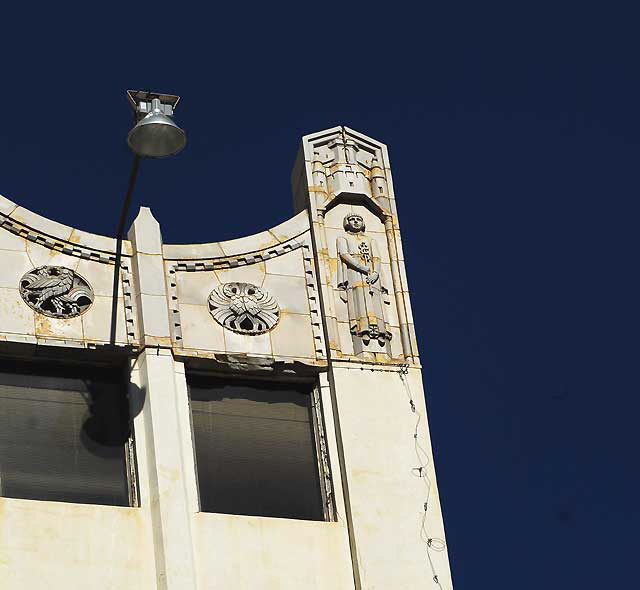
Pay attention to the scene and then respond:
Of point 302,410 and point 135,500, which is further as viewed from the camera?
Result: point 302,410

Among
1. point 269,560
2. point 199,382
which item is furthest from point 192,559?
point 199,382

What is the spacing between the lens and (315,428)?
1147 inches

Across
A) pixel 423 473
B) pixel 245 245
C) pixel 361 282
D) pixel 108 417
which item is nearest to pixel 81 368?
pixel 108 417

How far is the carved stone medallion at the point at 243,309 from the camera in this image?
2936 cm

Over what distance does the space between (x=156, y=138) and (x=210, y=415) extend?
423 centimetres

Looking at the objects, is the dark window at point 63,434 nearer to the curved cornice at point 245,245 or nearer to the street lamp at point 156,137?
the curved cornice at point 245,245

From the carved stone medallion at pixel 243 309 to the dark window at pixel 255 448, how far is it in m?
0.80

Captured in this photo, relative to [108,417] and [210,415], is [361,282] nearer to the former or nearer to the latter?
[210,415]

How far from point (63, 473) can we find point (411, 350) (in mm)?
5444

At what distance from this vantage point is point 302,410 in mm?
29406

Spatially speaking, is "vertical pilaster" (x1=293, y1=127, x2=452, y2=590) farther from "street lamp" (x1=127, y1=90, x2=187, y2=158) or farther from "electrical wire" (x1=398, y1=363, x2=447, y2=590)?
"street lamp" (x1=127, y1=90, x2=187, y2=158)

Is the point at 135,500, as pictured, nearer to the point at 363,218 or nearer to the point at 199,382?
the point at 199,382

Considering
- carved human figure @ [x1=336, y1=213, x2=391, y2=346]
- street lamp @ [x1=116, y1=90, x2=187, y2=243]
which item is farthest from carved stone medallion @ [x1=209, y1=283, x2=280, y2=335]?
street lamp @ [x1=116, y1=90, x2=187, y2=243]

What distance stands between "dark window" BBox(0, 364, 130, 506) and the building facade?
0.9 inches
